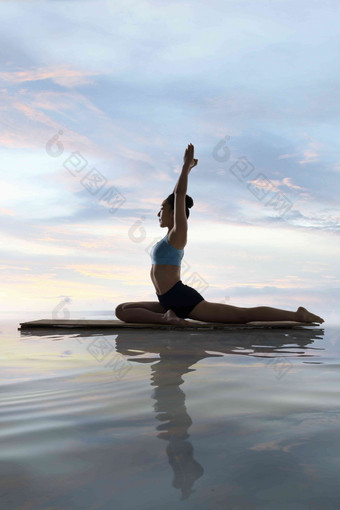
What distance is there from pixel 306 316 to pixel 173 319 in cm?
147

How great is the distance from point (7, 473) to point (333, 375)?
1.60 meters

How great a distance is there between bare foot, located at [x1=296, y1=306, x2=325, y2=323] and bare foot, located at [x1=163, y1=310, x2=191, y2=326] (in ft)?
4.14

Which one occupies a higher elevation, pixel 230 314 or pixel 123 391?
pixel 230 314

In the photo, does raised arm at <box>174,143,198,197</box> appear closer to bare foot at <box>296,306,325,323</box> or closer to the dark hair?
the dark hair

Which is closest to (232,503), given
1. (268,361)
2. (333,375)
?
(333,375)

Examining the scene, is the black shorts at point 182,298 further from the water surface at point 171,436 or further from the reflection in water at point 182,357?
the water surface at point 171,436

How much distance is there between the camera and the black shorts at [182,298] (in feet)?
16.1

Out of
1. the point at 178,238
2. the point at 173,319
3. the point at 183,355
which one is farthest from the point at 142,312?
the point at 183,355

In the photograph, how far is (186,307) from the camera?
4.95 m

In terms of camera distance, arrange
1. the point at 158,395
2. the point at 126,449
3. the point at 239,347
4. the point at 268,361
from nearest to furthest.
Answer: the point at 126,449 → the point at 158,395 → the point at 268,361 → the point at 239,347

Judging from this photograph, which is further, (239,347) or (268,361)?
(239,347)

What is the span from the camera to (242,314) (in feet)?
16.0

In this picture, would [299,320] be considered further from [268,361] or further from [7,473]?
[7,473]

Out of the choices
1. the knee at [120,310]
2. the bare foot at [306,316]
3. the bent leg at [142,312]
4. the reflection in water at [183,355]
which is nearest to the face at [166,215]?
the bent leg at [142,312]
